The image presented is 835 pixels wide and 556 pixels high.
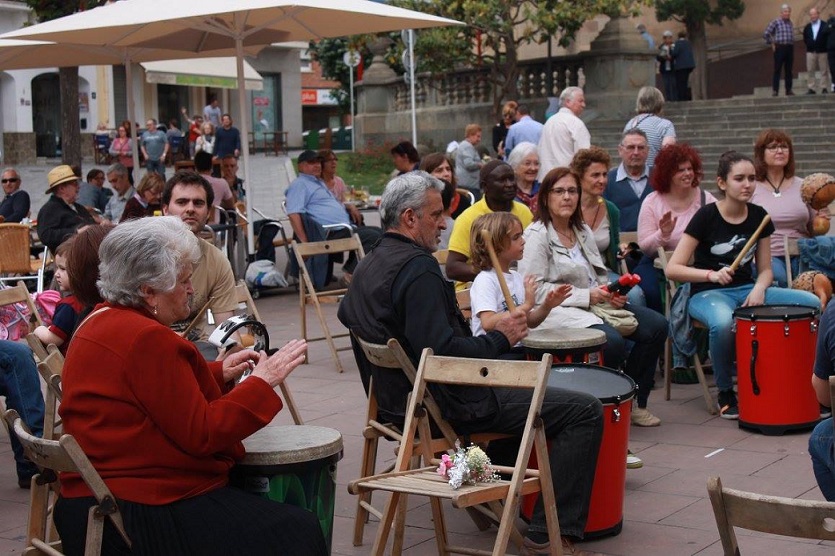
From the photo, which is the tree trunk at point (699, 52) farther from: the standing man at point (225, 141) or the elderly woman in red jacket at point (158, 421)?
the elderly woman in red jacket at point (158, 421)

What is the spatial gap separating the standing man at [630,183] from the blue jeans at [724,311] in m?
1.86

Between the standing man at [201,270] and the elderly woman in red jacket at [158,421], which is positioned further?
the standing man at [201,270]

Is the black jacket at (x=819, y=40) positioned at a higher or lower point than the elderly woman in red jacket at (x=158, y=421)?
higher

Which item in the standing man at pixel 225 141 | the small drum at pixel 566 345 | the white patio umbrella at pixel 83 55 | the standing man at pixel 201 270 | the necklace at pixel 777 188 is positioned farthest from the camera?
the standing man at pixel 225 141

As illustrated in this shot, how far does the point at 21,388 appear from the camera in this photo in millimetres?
6180

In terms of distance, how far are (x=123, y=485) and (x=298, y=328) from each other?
724 cm

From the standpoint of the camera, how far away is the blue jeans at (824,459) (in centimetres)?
422

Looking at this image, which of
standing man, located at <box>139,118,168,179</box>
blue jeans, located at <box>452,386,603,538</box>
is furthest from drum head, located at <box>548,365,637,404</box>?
standing man, located at <box>139,118,168,179</box>

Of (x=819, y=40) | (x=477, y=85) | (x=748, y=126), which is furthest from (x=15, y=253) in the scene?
(x=477, y=85)

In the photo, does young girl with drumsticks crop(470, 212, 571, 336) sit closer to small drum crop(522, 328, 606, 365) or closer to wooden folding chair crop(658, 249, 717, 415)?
small drum crop(522, 328, 606, 365)

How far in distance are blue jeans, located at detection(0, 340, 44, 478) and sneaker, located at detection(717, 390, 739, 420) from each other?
3868mm

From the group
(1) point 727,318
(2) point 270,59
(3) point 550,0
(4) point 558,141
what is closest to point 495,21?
(3) point 550,0

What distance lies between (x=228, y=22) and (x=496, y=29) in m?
14.9

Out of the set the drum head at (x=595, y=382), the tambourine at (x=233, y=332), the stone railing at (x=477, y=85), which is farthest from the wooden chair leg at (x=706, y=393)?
the stone railing at (x=477, y=85)
